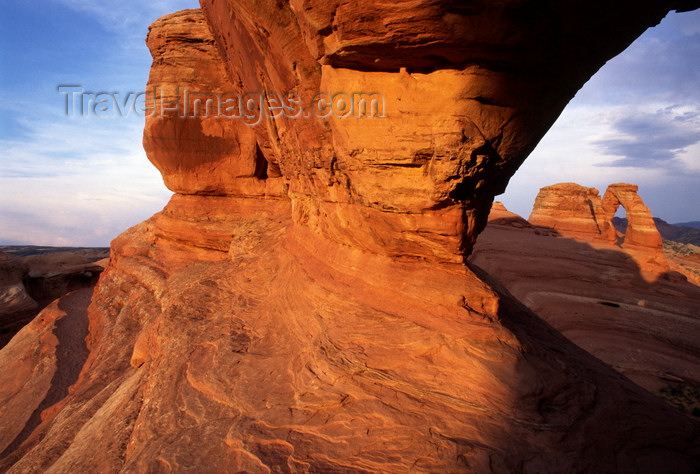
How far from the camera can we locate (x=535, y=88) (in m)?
2.99

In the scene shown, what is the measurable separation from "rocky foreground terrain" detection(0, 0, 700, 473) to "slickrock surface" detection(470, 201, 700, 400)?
6.13 metres

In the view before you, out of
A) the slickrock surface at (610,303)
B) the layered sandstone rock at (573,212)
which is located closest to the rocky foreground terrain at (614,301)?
the slickrock surface at (610,303)

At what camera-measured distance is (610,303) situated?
10.3 m

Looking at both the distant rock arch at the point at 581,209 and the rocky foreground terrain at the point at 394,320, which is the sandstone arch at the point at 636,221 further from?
the rocky foreground terrain at the point at 394,320

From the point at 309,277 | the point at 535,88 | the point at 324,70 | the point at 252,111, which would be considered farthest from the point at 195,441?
the point at 252,111

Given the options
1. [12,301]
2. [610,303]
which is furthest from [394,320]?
[12,301]

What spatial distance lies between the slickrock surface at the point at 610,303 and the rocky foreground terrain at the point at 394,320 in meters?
6.13

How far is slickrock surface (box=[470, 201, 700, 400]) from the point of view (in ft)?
26.5

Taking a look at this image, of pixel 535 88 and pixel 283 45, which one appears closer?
pixel 535 88

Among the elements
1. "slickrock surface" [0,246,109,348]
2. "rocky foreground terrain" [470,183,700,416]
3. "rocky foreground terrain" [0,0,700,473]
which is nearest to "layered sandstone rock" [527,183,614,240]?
"rocky foreground terrain" [470,183,700,416]

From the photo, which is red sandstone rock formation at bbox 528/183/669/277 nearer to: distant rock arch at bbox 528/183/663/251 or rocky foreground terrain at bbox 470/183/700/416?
distant rock arch at bbox 528/183/663/251

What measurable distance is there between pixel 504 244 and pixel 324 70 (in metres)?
12.8

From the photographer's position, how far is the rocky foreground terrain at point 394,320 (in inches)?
95.2

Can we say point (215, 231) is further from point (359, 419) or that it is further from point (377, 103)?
point (359, 419)
